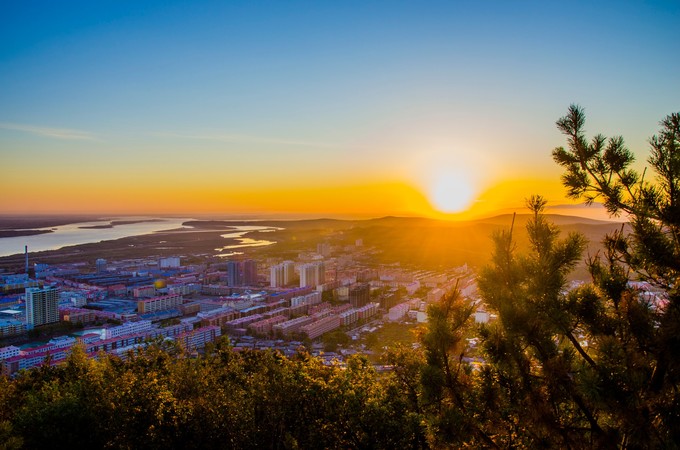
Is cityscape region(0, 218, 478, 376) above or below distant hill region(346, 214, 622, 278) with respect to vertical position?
below

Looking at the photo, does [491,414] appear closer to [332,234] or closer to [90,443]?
[90,443]

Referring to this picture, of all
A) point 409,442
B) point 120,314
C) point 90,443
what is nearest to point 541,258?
point 409,442

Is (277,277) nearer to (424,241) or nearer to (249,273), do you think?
(249,273)

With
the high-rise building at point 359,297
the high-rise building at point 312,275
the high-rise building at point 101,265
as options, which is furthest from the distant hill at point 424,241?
the high-rise building at point 101,265

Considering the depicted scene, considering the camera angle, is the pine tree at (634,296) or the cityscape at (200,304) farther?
the cityscape at (200,304)

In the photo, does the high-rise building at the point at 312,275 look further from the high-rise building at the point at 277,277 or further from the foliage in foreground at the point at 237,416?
the foliage in foreground at the point at 237,416

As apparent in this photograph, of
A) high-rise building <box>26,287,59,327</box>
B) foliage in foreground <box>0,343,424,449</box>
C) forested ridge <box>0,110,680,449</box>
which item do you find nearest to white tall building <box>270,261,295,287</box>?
high-rise building <box>26,287,59,327</box>

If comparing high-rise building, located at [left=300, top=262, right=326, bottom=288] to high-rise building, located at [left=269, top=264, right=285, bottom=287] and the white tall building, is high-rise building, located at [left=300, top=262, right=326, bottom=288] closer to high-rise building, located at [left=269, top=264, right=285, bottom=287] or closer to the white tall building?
the white tall building

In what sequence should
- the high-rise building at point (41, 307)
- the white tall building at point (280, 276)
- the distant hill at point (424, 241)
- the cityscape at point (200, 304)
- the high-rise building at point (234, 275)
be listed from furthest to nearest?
the distant hill at point (424, 241)
the high-rise building at point (234, 275)
the white tall building at point (280, 276)
the high-rise building at point (41, 307)
the cityscape at point (200, 304)

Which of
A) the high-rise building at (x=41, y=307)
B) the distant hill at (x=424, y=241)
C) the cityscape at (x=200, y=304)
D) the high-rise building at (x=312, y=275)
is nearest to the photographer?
the cityscape at (x=200, y=304)
